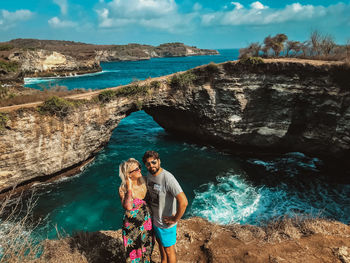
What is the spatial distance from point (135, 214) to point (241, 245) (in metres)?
3.36

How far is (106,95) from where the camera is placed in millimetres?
15453

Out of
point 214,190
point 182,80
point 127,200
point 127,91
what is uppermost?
point 182,80

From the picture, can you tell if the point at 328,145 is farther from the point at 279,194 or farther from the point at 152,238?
the point at 152,238

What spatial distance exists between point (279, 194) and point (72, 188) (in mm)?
13808

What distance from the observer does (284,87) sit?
16.0 metres

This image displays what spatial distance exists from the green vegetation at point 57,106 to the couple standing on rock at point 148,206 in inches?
461

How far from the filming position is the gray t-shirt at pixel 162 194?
3.92 metres

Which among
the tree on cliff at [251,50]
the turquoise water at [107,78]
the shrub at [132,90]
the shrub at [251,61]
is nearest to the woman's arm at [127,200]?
the shrub at [132,90]

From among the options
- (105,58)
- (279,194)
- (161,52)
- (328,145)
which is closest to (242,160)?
(279,194)

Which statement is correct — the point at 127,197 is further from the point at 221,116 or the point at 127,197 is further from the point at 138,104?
the point at 221,116

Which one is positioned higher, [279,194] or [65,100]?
[65,100]

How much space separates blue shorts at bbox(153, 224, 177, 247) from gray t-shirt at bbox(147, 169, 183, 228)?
10 cm

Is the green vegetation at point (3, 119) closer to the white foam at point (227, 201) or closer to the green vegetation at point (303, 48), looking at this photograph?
the white foam at point (227, 201)

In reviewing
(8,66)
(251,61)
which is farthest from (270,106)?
(8,66)
